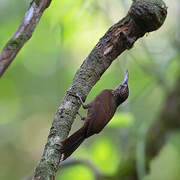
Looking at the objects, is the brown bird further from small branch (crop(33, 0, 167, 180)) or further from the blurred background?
the blurred background

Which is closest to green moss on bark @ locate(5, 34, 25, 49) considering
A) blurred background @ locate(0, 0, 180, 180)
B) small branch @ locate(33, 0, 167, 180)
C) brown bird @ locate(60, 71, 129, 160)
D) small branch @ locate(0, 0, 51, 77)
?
small branch @ locate(0, 0, 51, 77)

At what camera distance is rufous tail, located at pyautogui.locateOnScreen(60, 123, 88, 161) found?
1.34 meters

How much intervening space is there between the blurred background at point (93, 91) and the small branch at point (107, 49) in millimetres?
608

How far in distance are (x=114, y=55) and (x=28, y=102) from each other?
12.6ft

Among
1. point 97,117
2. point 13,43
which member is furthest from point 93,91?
point 13,43

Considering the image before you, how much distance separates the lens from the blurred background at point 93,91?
9.37 feet

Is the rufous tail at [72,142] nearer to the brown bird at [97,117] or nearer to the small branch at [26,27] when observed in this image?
the brown bird at [97,117]

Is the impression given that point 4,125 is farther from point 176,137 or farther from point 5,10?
point 176,137

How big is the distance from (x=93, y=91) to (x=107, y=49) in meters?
2.25

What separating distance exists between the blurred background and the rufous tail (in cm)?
70

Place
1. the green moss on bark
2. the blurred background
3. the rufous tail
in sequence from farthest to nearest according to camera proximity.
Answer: the blurred background, the green moss on bark, the rufous tail

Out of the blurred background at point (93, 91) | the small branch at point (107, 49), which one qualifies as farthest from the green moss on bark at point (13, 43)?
the blurred background at point (93, 91)

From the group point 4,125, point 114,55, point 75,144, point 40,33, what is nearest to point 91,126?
point 75,144

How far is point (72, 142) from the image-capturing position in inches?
57.6
